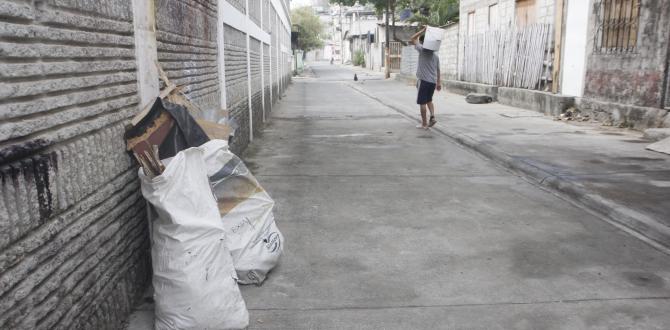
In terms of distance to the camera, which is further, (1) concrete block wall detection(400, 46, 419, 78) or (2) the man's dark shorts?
(1) concrete block wall detection(400, 46, 419, 78)

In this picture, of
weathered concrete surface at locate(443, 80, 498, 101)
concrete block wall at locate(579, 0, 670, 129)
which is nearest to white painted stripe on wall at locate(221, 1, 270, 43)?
concrete block wall at locate(579, 0, 670, 129)

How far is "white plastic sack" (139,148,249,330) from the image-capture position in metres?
2.71

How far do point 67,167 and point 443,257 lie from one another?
2575mm

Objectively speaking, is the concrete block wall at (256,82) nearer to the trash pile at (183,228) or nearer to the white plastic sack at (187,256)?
the trash pile at (183,228)

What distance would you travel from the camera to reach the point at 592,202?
5.13 metres

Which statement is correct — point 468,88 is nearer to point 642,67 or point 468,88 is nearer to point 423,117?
point 423,117

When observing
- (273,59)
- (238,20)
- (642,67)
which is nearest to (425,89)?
(642,67)

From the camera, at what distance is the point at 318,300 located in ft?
10.8

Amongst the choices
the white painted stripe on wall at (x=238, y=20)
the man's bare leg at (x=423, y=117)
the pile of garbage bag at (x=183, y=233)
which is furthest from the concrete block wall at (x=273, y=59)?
the pile of garbage bag at (x=183, y=233)

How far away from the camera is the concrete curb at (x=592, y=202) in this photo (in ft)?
14.1

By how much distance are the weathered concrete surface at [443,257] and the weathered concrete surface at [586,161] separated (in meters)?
0.21

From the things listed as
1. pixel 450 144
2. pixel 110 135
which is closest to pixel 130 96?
pixel 110 135

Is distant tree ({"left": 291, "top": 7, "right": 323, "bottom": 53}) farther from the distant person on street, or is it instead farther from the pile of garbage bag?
the pile of garbage bag

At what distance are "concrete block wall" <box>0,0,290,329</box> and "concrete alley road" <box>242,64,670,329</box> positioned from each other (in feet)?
2.85
